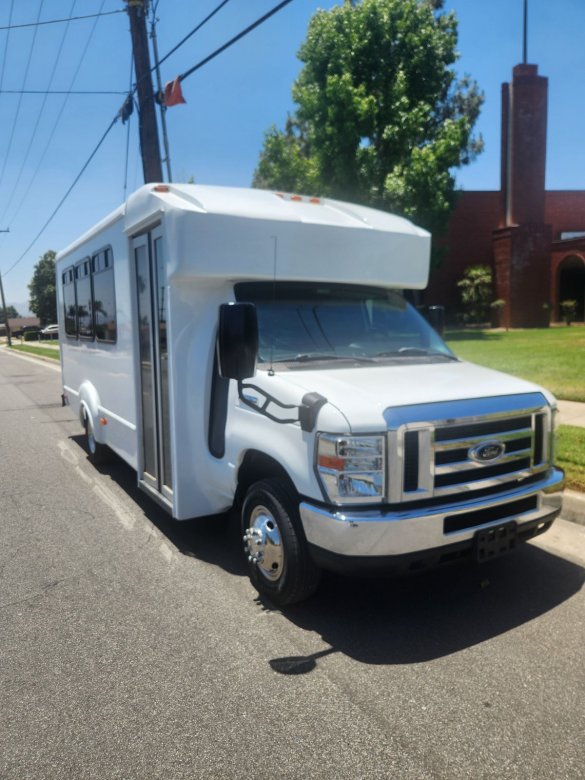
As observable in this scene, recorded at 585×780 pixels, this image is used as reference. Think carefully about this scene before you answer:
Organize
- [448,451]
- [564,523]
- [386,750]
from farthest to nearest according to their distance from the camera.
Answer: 1. [564,523]
2. [448,451]
3. [386,750]

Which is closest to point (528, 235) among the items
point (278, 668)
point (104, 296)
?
point (104, 296)

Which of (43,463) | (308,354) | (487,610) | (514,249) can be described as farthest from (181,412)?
(514,249)

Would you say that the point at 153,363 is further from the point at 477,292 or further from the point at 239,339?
the point at 477,292

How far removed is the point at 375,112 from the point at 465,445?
21246mm

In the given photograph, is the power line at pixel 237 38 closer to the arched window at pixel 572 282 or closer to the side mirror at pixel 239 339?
the side mirror at pixel 239 339

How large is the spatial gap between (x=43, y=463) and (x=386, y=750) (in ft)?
23.1

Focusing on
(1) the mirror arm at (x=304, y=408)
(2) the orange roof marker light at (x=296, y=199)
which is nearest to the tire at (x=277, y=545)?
(1) the mirror arm at (x=304, y=408)

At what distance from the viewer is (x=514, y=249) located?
32.0 metres

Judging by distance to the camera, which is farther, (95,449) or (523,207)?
(523,207)

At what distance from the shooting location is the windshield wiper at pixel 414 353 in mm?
4604

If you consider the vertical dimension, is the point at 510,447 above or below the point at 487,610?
above

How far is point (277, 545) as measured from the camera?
392 cm

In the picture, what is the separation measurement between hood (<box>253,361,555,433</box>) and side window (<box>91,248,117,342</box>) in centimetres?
291

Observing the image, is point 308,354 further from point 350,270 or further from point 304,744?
point 304,744
